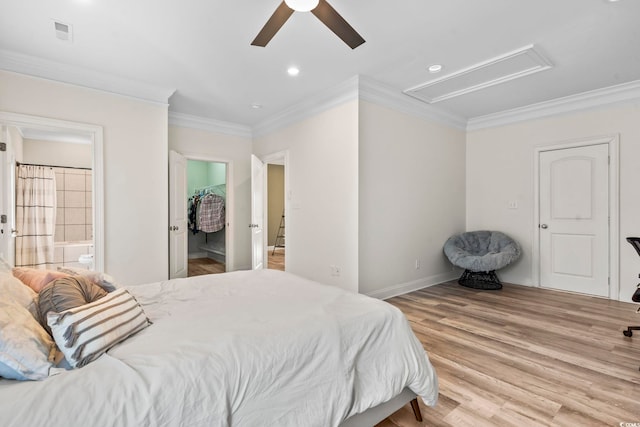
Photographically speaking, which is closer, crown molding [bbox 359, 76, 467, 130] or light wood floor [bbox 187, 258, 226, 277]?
crown molding [bbox 359, 76, 467, 130]

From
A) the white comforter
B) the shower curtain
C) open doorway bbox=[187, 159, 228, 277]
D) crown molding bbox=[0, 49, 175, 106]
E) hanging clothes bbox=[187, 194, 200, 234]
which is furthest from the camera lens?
hanging clothes bbox=[187, 194, 200, 234]

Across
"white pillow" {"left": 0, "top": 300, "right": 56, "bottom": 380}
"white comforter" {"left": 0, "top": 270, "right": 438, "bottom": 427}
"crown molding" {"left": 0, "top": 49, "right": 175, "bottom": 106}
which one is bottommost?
"white comforter" {"left": 0, "top": 270, "right": 438, "bottom": 427}

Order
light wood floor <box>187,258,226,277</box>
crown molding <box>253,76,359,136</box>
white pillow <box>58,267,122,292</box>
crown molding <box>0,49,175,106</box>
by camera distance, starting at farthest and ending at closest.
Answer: light wood floor <box>187,258,226,277</box>
crown molding <box>253,76,359,136</box>
crown molding <box>0,49,175,106</box>
white pillow <box>58,267,122,292</box>

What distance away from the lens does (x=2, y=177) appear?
3049 millimetres

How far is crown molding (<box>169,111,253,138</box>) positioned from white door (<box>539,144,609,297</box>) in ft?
15.0

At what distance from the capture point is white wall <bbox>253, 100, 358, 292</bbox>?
3.64 meters

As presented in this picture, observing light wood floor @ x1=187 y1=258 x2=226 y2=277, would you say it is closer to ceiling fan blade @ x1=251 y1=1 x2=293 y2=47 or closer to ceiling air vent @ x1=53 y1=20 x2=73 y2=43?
ceiling air vent @ x1=53 y1=20 x2=73 y2=43

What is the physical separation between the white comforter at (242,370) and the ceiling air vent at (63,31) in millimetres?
2290

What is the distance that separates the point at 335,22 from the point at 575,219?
4.13 m

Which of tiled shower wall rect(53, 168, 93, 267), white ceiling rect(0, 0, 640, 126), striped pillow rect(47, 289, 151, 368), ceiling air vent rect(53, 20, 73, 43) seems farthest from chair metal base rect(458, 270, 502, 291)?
tiled shower wall rect(53, 168, 93, 267)

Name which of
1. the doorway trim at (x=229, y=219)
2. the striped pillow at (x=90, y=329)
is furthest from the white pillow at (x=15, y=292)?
the doorway trim at (x=229, y=219)

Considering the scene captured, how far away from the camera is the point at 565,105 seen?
4133mm

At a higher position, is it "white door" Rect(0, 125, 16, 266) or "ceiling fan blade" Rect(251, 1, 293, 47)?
→ "ceiling fan blade" Rect(251, 1, 293, 47)

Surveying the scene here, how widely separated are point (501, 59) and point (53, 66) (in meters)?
4.36
